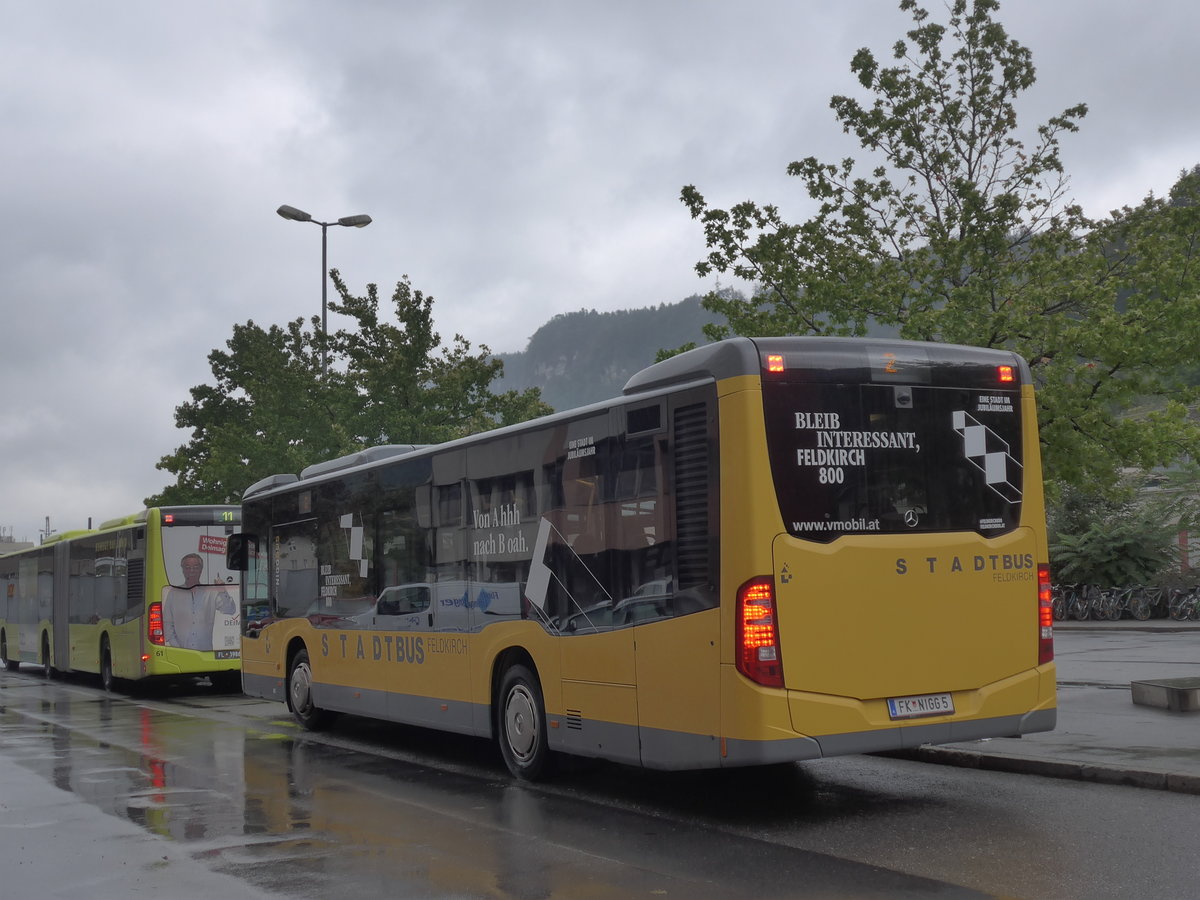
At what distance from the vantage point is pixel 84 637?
25.2 meters

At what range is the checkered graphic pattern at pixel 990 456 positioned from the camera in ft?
29.3

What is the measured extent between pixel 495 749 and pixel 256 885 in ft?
20.8

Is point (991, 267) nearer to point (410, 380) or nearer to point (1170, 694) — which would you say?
point (1170, 694)

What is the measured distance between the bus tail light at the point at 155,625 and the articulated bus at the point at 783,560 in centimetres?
1196

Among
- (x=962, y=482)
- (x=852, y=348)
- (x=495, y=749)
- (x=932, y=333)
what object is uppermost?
(x=932, y=333)

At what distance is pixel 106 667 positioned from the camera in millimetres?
23938

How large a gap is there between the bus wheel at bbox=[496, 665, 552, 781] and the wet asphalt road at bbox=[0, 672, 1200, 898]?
22 centimetres

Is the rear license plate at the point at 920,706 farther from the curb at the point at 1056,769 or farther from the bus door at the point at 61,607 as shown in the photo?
the bus door at the point at 61,607

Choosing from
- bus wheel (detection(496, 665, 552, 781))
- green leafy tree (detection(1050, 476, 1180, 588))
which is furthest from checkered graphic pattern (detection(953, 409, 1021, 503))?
green leafy tree (detection(1050, 476, 1180, 588))

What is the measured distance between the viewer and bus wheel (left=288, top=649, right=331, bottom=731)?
1537 centimetres

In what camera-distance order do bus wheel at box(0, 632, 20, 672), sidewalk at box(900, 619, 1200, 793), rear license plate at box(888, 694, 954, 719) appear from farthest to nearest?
1. bus wheel at box(0, 632, 20, 672)
2. sidewalk at box(900, 619, 1200, 793)
3. rear license plate at box(888, 694, 954, 719)

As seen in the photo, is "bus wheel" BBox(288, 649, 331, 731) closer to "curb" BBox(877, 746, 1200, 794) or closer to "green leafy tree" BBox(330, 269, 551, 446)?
"curb" BBox(877, 746, 1200, 794)

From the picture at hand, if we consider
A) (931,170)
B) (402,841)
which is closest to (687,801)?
(402,841)

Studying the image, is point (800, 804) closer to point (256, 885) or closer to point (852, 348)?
point (852, 348)
